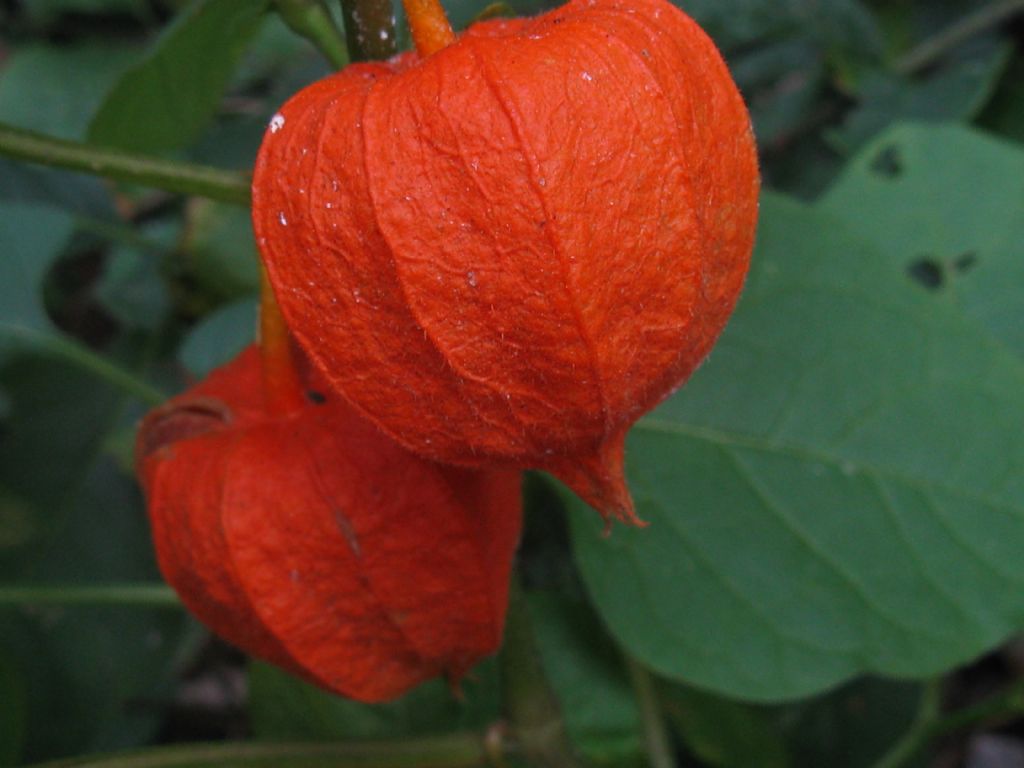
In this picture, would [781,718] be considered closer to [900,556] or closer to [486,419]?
[900,556]

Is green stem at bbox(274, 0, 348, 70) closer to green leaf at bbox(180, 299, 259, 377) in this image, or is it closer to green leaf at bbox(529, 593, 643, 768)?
green leaf at bbox(180, 299, 259, 377)

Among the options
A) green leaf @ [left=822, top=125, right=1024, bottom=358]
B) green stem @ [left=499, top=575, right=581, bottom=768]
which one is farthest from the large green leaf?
green leaf @ [left=822, top=125, right=1024, bottom=358]

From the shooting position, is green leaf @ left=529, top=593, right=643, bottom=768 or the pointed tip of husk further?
green leaf @ left=529, top=593, right=643, bottom=768

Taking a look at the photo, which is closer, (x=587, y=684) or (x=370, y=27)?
(x=370, y=27)

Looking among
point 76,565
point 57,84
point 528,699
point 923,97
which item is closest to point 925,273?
point 923,97

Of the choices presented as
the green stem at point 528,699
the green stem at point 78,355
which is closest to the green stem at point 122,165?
the green stem at point 528,699

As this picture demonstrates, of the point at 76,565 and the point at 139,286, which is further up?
the point at 139,286

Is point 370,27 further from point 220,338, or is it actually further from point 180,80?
point 220,338
